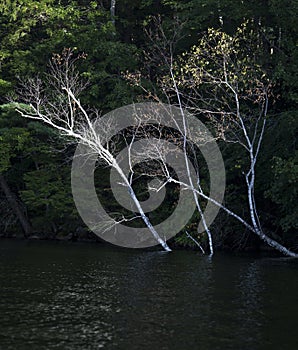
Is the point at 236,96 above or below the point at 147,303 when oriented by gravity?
above

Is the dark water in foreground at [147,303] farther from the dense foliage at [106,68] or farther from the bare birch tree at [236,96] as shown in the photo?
the dense foliage at [106,68]

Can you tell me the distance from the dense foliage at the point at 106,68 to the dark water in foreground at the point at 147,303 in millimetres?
4722

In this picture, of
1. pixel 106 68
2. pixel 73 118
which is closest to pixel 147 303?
pixel 73 118

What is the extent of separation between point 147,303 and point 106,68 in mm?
21203

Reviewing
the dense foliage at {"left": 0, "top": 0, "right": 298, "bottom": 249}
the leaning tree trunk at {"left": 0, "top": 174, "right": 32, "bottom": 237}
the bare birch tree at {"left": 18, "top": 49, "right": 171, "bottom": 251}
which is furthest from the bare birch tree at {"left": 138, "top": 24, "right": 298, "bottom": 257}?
the leaning tree trunk at {"left": 0, "top": 174, "right": 32, "bottom": 237}

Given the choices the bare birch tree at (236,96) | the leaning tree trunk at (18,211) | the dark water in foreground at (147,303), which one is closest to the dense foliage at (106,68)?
the leaning tree trunk at (18,211)

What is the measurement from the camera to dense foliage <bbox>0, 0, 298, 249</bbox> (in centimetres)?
2575

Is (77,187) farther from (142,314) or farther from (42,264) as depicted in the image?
(142,314)

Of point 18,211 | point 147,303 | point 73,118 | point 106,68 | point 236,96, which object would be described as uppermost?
point 106,68

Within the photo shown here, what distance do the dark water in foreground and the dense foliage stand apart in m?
4.72

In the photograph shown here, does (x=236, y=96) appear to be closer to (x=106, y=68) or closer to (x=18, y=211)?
(x=106, y=68)

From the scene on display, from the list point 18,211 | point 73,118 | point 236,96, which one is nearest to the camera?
point 236,96

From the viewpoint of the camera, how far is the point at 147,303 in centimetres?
1363

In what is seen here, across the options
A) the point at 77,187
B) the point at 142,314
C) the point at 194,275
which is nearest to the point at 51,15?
the point at 77,187
